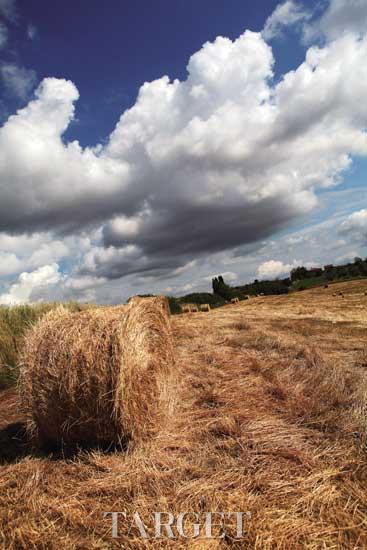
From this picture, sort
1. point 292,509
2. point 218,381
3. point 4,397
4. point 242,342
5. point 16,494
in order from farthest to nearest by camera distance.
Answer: point 242,342
point 4,397
point 218,381
point 16,494
point 292,509

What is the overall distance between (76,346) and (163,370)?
1.81 m

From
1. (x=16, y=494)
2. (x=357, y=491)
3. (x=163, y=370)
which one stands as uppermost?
(x=163, y=370)

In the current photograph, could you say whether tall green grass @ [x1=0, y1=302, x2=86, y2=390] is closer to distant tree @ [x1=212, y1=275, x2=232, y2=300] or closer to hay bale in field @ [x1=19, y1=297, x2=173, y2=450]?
hay bale in field @ [x1=19, y1=297, x2=173, y2=450]

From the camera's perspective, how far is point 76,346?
3.74 meters

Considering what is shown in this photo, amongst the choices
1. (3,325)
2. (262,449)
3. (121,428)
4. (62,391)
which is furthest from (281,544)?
(3,325)

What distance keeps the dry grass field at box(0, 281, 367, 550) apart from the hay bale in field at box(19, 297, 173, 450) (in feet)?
0.78

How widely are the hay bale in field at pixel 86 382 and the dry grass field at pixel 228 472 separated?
237 millimetres

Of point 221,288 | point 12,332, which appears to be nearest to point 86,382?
point 12,332

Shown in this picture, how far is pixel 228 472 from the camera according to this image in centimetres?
290

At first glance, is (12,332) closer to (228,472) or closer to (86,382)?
(86,382)

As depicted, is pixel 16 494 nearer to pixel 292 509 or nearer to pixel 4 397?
pixel 292 509

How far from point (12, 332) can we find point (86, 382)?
502 centimetres

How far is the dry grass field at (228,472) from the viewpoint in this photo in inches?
90.6

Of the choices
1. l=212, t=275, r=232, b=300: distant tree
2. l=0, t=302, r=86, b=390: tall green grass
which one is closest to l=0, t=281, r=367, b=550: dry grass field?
l=0, t=302, r=86, b=390: tall green grass
